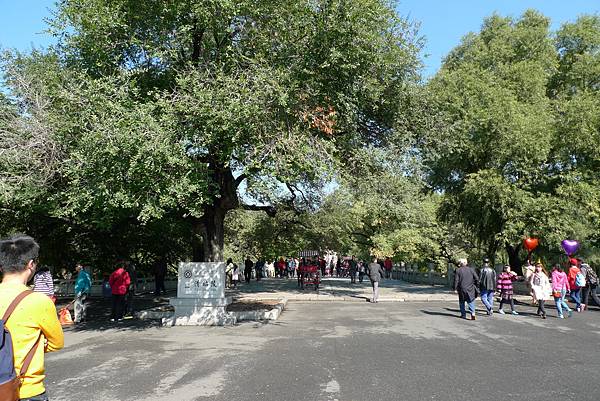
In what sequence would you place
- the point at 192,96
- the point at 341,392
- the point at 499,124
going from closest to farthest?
1. the point at 341,392
2. the point at 192,96
3. the point at 499,124

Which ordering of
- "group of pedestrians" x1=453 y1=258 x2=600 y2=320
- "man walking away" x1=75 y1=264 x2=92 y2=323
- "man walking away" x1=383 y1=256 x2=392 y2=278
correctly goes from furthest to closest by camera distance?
"man walking away" x1=383 y1=256 x2=392 y2=278 → "man walking away" x1=75 y1=264 x2=92 y2=323 → "group of pedestrians" x1=453 y1=258 x2=600 y2=320

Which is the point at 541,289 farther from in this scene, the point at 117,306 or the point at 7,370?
the point at 7,370

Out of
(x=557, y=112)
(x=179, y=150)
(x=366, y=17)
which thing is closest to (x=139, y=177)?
(x=179, y=150)

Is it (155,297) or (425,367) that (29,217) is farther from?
(425,367)

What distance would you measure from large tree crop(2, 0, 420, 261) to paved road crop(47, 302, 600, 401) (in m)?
2.99

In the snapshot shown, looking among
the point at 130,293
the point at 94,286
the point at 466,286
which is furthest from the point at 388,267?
the point at 130,293

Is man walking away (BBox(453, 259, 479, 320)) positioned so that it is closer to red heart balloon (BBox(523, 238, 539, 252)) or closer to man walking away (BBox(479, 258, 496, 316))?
man walking away (BBox(479, 258, 496, 316))

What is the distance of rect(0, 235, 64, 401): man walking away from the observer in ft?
9.77

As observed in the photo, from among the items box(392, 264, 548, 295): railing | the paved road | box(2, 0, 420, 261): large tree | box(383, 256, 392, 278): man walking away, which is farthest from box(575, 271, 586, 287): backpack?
box(383, 256, 392, 278): man walking away

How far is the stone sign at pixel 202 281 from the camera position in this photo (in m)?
13.0

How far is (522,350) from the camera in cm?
877

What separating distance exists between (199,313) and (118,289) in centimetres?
246

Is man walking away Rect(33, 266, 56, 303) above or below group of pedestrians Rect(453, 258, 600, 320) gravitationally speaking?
above

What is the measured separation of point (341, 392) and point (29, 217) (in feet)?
51.1
